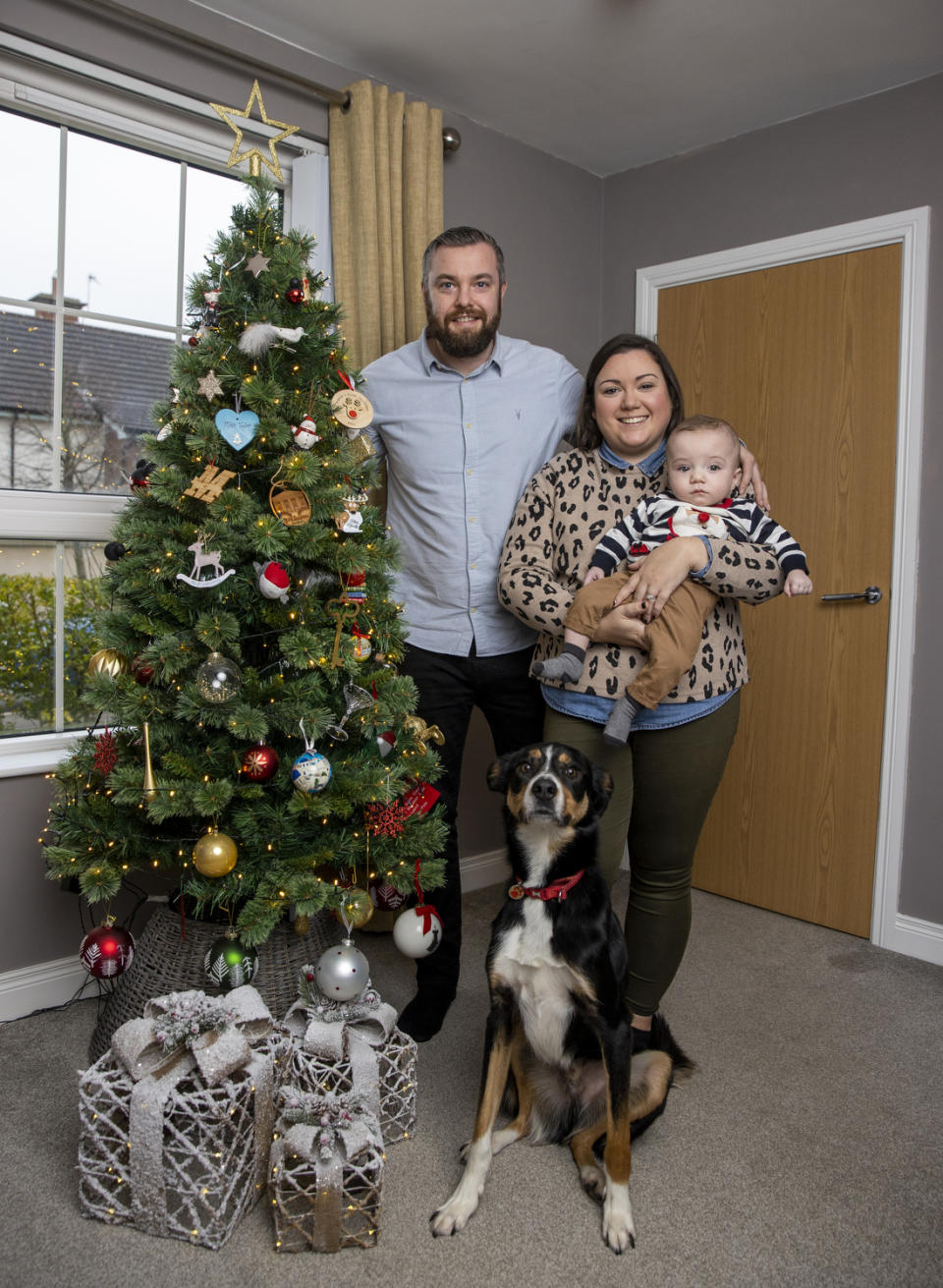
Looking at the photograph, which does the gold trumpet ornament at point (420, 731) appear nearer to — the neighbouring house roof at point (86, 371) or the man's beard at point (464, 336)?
the man's beard at point (464, 336)

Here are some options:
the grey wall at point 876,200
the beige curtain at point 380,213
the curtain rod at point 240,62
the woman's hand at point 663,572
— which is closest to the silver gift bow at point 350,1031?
the woman's hand at point 663,572

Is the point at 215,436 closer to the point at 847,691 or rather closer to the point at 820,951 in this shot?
the point at 847,691

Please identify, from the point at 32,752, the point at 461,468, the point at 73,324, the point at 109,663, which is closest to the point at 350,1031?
the point at 109,663

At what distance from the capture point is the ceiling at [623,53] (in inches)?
96.6

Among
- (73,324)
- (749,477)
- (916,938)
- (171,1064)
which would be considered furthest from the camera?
(916,938)

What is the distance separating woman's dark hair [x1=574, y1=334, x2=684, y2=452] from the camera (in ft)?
6.47

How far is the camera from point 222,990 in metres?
1.92

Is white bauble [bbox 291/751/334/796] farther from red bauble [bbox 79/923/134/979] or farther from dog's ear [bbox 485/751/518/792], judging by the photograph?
red bauble [bbox 79/923/134/979]

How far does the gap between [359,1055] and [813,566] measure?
2.10 m

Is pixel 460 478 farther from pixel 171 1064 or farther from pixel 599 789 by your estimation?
pixel 171 1064

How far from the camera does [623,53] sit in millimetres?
2672

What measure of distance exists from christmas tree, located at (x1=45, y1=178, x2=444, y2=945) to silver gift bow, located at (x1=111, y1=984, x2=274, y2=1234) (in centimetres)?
19

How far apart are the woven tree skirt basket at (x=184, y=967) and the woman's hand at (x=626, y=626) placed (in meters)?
0.94

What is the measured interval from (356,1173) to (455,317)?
5.65ft
